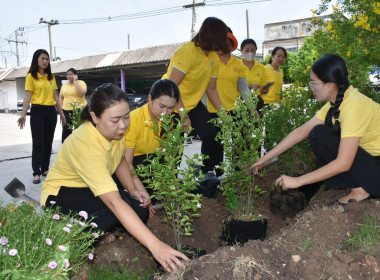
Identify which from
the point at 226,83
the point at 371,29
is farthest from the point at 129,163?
the point at 371,29

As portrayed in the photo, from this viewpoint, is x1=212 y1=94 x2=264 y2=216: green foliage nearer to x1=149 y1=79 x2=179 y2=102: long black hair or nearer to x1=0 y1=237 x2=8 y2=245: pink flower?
x1=149 y1=79 x2=179 y2=102: long black hair

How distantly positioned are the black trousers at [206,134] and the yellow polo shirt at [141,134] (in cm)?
70

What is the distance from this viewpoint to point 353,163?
2.76m

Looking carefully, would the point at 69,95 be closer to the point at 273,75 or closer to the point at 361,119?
the point at 273,75

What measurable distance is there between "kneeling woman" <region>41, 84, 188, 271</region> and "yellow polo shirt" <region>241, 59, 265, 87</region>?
3315mm

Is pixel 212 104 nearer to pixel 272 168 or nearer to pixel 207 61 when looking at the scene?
pixel 207 61

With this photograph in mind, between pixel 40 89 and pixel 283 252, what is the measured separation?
4292mm

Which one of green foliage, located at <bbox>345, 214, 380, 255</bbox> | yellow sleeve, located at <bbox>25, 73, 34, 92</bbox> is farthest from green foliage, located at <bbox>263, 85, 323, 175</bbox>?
yellow sleeve, located at <bbox>25, 73, 34, 92</bbox>

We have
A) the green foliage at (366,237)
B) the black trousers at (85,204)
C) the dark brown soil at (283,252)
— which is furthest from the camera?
the black trousers at (85,204)

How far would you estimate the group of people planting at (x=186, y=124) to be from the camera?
7.13 feet

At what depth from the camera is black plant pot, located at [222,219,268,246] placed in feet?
9.02

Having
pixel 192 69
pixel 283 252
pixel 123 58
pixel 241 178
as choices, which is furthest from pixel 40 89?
pixel 123 58

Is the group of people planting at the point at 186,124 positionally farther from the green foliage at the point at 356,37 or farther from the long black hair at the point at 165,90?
the green foliage at the point at 356,37

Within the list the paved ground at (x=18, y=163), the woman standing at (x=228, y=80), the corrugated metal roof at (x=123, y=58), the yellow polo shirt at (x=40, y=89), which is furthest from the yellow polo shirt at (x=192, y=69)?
the corrugated metal roof at (x=123, y=58)
